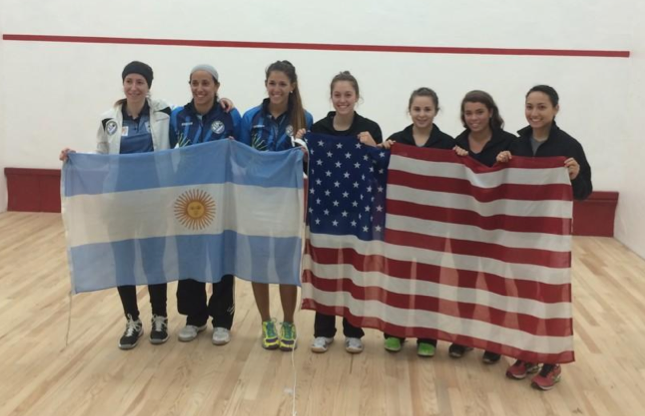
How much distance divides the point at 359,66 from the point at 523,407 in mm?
3949

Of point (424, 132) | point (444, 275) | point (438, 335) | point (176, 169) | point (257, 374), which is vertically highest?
point (424, 132)

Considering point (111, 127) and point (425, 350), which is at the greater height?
point (111, 127)

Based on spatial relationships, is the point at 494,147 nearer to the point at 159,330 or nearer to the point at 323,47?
the point at 159,330

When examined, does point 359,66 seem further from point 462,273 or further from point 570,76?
point 462,273

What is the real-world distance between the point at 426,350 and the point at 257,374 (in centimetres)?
87

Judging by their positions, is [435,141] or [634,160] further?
[634,160]

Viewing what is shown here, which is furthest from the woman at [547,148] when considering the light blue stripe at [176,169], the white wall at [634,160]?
the white wall at [634,160]

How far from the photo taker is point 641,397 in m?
2.90

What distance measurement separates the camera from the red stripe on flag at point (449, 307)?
9.61ft

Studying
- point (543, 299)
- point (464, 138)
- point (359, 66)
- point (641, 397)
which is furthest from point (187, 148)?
point (359, 66)

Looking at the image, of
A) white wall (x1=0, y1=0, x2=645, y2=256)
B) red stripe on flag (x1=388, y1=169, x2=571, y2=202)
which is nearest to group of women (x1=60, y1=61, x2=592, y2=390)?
red stripe on flag (x1=388, y1=169, x2=571, y2=202)

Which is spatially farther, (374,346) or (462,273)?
(374,346)

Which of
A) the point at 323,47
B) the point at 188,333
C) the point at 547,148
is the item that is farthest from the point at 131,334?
the point at 323,47

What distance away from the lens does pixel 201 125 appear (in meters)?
3.28
